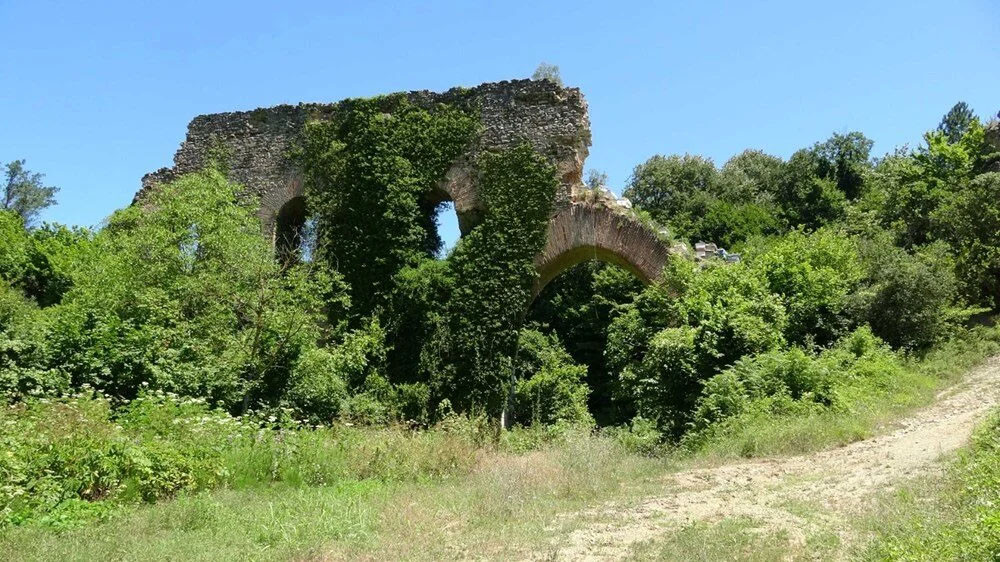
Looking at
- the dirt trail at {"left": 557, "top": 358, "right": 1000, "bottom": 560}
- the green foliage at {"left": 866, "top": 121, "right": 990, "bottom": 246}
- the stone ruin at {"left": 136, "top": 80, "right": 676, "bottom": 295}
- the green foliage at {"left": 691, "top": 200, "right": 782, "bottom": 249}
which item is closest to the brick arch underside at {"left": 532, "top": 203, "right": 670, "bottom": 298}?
the stone ruin at {"left": 136, "top": 80, "right": 676, "bottom": 295}

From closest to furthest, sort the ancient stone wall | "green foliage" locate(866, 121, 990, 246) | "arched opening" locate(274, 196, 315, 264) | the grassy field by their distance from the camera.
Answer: the grassy field, the ancient stone wall, "arched opening" locate(274, 196, 315, 264), "green foliage" locate(866, 121, 990, 246)

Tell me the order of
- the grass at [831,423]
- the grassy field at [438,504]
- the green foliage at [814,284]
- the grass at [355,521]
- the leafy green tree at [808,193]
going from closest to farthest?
the grassy field at [438,504] < the grass at [355,521] < the grass at [831,423] < the green foliage at [814,284] < the leafy green tree at [808,193]

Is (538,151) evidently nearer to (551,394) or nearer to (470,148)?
(470,148)

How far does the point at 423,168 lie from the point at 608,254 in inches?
155

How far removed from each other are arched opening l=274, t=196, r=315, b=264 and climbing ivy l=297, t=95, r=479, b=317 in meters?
0.57

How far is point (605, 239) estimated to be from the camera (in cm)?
1446

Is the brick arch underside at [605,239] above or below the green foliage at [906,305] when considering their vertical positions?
above

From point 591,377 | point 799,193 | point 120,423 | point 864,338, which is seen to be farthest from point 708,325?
point 799,193

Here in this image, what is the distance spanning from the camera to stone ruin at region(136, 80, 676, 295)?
14.4 meters

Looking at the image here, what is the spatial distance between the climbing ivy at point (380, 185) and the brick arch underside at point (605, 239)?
2.48m

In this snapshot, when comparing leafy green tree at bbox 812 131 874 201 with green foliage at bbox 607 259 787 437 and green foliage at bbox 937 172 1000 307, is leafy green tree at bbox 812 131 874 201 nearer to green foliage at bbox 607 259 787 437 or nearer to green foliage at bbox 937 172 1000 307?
green foliage at bbox 937 172 1000 307

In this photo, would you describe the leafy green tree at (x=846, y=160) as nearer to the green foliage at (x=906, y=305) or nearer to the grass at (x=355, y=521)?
the green foliage at (x=906, y=305)

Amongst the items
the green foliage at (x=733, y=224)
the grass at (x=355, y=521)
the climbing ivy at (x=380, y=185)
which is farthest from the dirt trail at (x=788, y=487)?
the green foliage at (x=733, y=224)

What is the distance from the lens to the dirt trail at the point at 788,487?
216 inches
